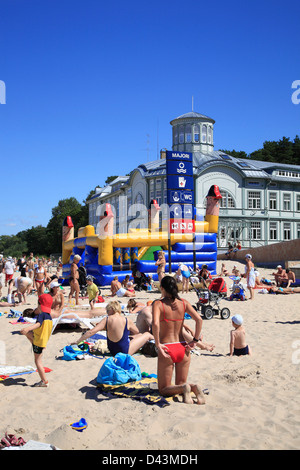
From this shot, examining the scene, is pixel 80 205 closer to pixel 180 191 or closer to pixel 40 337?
pixel 180 191

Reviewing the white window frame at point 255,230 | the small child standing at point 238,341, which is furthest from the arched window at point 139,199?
the small child standing at point 238,341

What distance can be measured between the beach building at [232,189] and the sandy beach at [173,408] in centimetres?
3043

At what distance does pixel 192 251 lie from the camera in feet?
59.9

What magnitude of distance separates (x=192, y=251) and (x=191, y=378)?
1284cm

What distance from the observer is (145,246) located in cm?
1783

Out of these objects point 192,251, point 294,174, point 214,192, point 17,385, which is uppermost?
point 294,174

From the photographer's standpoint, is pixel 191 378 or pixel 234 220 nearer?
pixel 191 378

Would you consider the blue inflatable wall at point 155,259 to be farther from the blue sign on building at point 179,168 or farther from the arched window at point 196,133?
the arched window at point 196,133

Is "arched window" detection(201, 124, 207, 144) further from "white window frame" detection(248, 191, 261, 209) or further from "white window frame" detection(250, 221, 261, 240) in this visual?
"white window frame" detection(250, 221, 261, 240)

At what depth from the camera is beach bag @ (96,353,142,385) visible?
5234 mm

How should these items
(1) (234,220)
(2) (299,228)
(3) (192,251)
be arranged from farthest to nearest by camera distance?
(2) (299,228)
(1) (234,220)
(3) (192,251)
